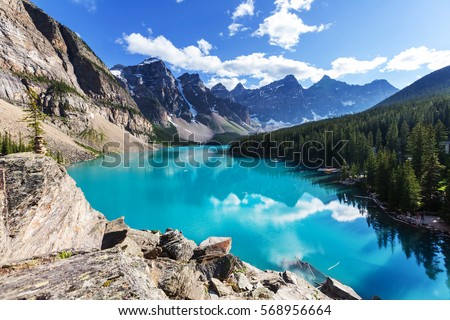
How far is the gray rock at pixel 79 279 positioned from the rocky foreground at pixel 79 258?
21 mm

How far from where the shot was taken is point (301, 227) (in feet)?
117

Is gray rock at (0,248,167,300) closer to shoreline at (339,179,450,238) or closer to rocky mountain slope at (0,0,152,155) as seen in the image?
shoreline at (339,179,450,238)

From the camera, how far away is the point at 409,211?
36.4m

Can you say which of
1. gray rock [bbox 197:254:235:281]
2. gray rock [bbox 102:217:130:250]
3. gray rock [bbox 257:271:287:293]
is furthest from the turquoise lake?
gray rock [bbox 102:217:130:250]

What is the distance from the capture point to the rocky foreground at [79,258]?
6117 mm

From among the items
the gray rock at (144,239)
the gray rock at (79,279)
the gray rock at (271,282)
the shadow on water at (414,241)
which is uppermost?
the gray rock at (79,279)

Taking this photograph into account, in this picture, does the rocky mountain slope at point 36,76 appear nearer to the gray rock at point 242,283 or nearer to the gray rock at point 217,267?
the gray rock at point 217,267

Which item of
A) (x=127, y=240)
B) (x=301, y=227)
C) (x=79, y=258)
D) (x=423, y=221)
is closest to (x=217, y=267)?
(x=127, y=240)

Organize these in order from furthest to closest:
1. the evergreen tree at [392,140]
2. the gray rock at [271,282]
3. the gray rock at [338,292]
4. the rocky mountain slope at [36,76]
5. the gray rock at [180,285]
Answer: the rocky mountain slope at [36,76] → the evergreen tree at [392,140] → the gray rock at [338,292] → the gray rock at [271,282] → the gray rock at [180,285]

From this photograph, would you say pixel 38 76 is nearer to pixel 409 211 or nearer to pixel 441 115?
pixel 409 211

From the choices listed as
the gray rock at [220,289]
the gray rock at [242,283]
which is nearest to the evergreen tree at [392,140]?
the gray rock at [242,283]

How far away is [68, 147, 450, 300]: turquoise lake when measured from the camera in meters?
23.3

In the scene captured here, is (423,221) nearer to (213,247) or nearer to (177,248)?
(213,247)
